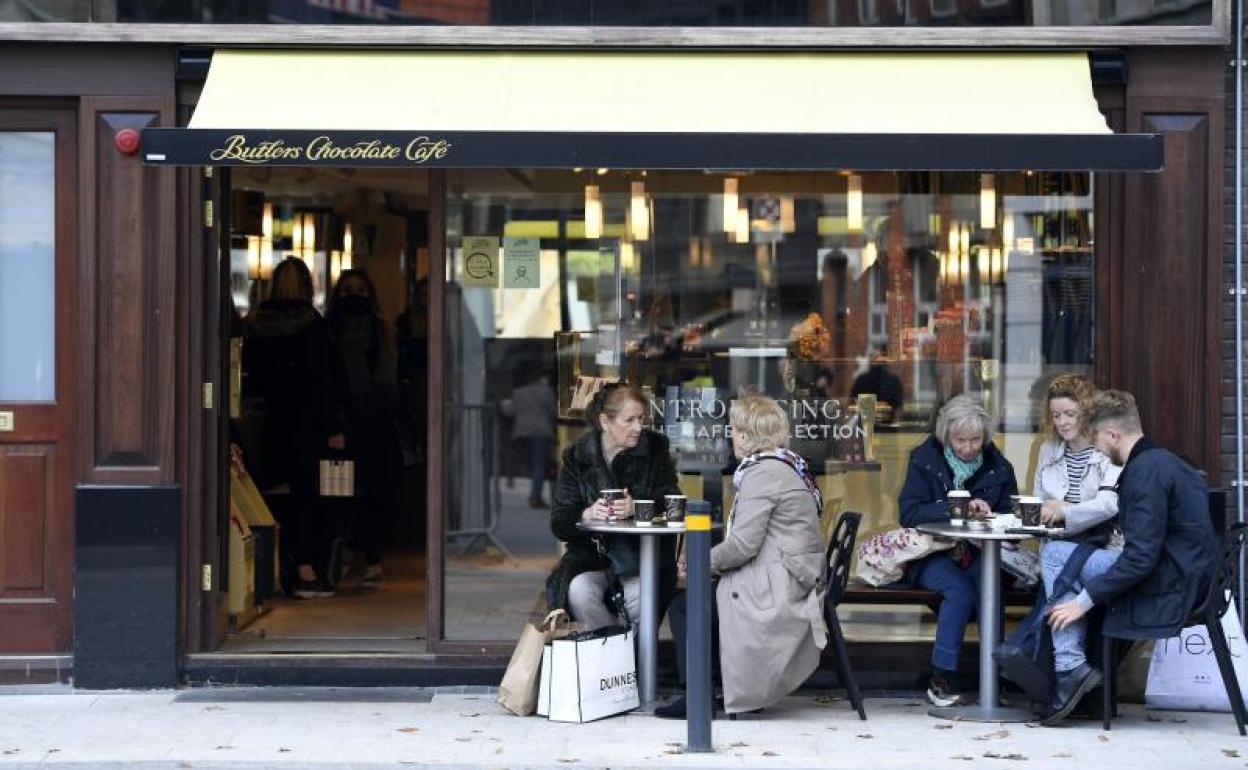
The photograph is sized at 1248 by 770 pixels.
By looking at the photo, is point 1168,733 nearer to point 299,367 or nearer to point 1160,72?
point 1160,72

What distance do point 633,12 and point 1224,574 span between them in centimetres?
370

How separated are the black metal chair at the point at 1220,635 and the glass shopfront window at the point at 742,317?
4.66 feet

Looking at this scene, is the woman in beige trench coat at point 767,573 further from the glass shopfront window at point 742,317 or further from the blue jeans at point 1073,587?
the glass shopfront window at point 742,317

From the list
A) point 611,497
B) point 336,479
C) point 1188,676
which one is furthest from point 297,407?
point 1188,676

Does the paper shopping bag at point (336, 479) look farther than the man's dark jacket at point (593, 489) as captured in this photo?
Yes

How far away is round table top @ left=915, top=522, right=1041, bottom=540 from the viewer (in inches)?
312

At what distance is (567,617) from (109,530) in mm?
2223

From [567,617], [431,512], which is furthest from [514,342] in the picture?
[567,617]

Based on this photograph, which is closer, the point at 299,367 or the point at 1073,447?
the point at 1073,447

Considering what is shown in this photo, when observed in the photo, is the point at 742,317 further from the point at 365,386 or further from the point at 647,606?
the point at 365,386

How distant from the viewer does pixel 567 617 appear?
27.1 feet

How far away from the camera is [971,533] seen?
8000mm

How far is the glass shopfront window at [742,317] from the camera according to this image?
30.2ft

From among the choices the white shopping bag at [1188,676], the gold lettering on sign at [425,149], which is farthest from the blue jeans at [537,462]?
the white shopping bag at [1188,676]
